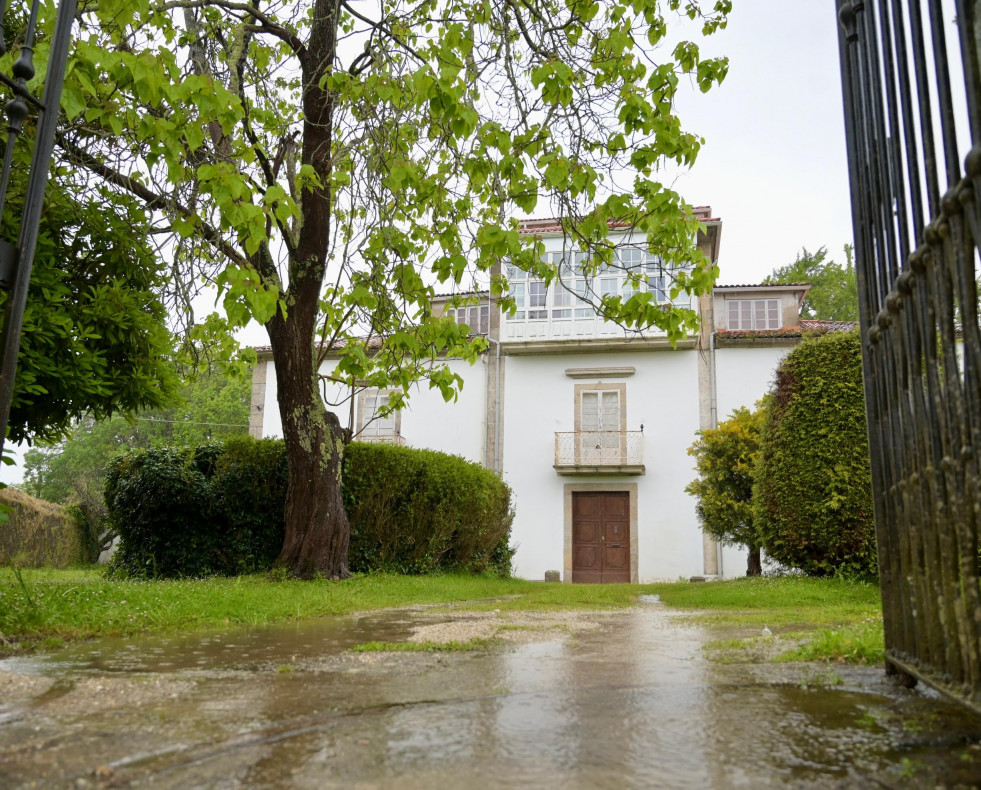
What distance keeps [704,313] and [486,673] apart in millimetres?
19326

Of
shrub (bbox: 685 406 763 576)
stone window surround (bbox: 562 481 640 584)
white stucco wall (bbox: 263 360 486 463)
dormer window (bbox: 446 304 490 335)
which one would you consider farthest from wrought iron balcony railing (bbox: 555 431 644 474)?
shrub (bbox: 685 406 763 576)

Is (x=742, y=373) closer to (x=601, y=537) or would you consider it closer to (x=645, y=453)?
(x=645, y=453)

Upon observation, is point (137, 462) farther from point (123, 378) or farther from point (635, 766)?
point (635, 766)

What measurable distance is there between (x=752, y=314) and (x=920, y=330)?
69.6 ft

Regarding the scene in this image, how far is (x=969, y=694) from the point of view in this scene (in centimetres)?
157

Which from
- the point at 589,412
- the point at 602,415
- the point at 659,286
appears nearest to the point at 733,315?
the point at 602,415

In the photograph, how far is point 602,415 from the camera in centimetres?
2158

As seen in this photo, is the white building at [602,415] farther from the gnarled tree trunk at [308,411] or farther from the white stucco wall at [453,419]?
the gnarled tree trunk at [308,411]

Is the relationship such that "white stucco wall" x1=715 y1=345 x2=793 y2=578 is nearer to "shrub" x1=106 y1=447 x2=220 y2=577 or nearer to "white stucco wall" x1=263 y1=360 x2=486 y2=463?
"white stucco wall" x1=263 y1=360 x2=486 y2=463

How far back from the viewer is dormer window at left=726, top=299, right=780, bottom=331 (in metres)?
21.8

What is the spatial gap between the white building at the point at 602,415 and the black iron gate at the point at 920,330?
1784 cm

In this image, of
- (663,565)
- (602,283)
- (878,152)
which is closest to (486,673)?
(878,152)

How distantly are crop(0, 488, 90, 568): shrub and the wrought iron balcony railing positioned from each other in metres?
12.5

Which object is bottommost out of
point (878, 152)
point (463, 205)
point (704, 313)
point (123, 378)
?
point (123, 378)
